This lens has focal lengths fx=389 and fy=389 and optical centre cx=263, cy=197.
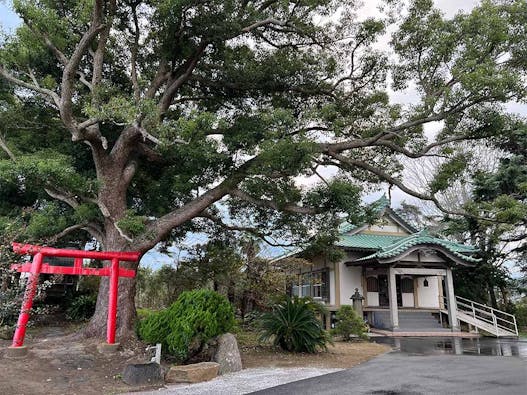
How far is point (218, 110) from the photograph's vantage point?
40.4 feet

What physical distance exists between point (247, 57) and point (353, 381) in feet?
30.5

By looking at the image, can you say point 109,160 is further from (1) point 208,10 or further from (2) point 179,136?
(1) point 208,10

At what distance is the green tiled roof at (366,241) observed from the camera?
18.2m

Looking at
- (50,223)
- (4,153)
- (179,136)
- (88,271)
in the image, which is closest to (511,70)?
(179,136)

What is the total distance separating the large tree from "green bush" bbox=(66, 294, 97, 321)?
4559mm

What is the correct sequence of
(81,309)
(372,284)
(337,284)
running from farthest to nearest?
(372,284)
(337,284)
(81,309)

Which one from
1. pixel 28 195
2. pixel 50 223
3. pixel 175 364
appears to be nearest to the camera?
pixel 175 364

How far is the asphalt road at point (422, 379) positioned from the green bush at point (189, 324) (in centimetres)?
208

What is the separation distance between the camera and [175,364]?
7453mm

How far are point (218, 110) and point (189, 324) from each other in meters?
7.17

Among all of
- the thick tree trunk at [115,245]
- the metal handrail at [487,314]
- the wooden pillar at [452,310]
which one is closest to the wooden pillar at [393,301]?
the wooden pillar at [452,310]

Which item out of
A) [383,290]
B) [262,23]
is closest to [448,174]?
[262,23]

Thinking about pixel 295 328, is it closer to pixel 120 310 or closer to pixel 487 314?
pixel 120 310

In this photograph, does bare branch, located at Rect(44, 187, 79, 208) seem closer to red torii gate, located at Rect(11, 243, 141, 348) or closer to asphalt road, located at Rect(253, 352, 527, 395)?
red torii gate, located at Rect(11, 243, 141, 348)
